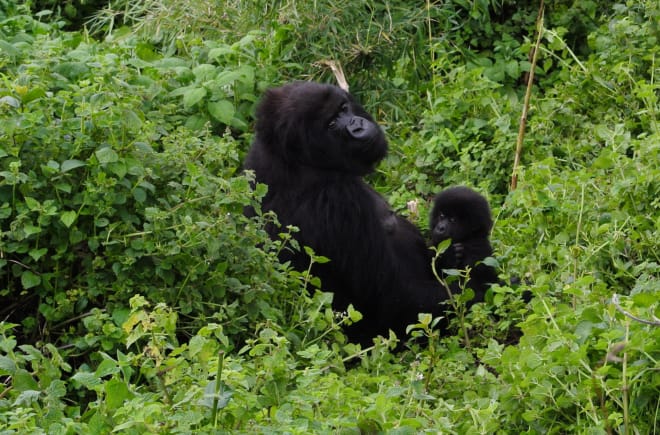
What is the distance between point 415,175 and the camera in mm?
6121

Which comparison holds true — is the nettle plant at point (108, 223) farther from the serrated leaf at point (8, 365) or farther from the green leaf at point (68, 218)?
the serrated leaf at point (8, 365)

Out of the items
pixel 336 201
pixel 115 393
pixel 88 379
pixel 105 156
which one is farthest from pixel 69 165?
pixel 336 201

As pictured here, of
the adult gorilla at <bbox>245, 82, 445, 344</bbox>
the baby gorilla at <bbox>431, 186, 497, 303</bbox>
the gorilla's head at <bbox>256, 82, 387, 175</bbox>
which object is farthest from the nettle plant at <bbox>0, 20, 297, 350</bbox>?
the baby gorilla at <bbox>431, 186, 497, 303</bbox>

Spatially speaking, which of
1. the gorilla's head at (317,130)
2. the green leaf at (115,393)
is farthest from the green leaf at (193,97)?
the green leaf at (115,393)

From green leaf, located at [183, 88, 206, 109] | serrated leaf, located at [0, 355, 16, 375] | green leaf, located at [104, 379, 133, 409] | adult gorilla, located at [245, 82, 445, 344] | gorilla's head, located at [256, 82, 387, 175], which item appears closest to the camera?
green leaf, located at [104, 379, 133, 409]

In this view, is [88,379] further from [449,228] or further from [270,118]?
[449,228]

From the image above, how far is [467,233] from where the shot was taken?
16.6ft

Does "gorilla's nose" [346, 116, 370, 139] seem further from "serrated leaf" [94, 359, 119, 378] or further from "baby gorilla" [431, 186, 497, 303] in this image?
"serrated leaf" [94, 359, 119, 378]

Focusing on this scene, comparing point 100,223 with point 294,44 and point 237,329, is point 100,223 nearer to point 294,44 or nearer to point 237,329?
point 237,329

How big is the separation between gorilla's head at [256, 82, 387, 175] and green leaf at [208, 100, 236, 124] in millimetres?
718

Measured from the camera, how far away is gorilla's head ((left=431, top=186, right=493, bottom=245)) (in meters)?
5.06

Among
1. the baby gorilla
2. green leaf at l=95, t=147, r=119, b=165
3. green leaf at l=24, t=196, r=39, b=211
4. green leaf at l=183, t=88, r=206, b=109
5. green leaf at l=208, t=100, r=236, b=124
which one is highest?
green leaf at l=95, t=147, r=119, b=165

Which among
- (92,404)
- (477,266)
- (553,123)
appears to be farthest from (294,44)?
(92,404)

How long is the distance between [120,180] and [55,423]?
3.55ft
